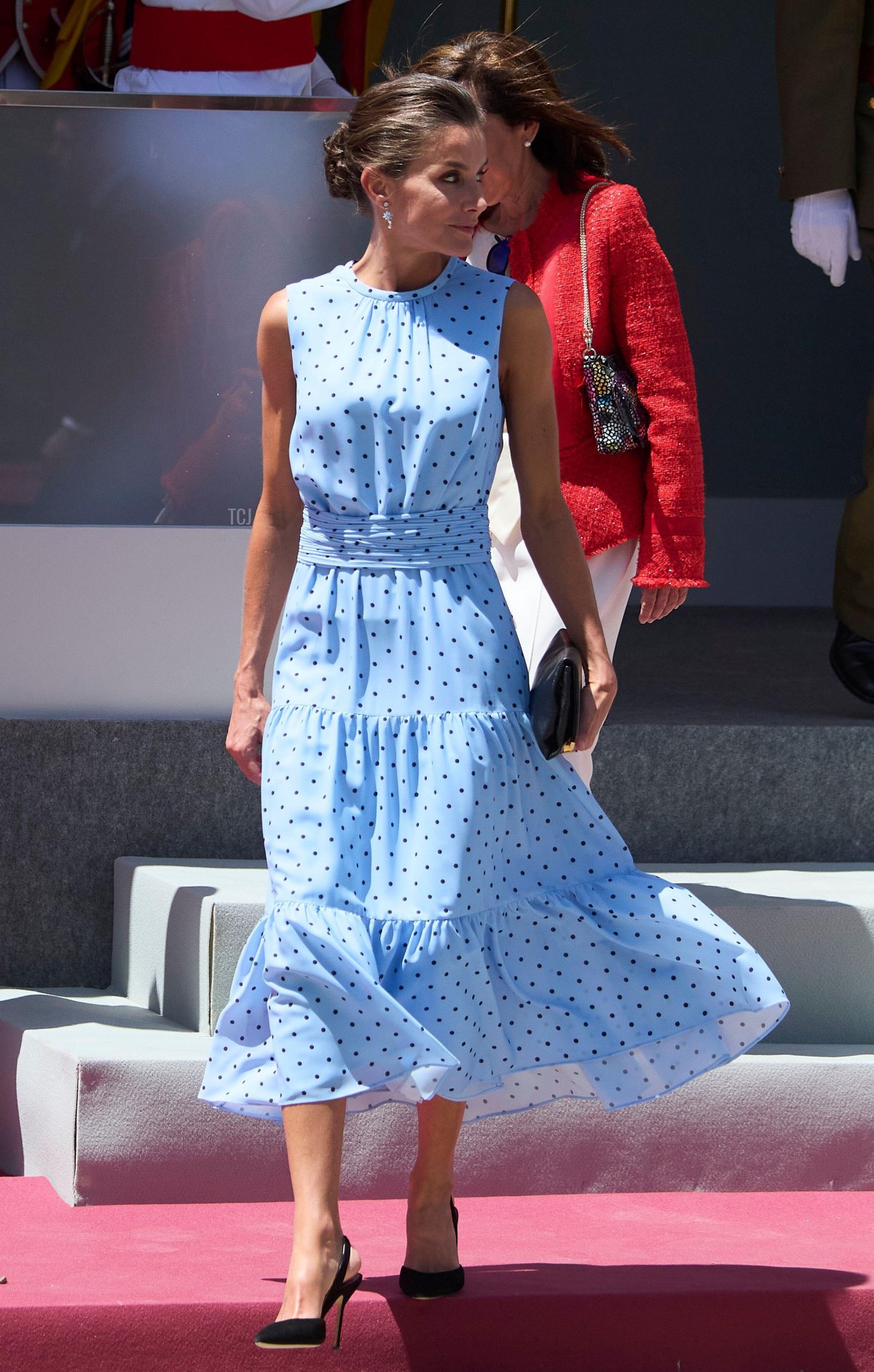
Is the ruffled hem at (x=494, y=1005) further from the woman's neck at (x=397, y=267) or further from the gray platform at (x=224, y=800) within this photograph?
the gray platform at (x=224, y=800)

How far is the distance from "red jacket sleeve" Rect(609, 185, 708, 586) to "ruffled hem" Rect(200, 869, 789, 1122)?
2.23 feet

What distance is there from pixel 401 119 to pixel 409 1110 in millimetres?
1645

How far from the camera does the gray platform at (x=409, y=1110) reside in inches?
132

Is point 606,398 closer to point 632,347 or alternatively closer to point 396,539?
point 632,347

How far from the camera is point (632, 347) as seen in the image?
326 cm

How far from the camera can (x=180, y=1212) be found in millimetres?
3201

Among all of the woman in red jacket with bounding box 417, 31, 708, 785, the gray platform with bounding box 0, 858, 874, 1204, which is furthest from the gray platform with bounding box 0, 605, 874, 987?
the woman in red jacket with bounding box 417, 31, 708, 785

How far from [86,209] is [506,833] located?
2.06 meters

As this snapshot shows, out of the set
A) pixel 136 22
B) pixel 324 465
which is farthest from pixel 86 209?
pixel 324 465

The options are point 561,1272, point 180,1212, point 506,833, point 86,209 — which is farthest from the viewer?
point 86,209

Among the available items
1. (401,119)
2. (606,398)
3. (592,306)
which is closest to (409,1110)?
(606,398)

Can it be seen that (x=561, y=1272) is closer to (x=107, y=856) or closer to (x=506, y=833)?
(x=506, y=833)

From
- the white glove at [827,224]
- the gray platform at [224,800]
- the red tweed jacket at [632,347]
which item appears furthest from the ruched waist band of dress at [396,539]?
the white glove at [827,224]

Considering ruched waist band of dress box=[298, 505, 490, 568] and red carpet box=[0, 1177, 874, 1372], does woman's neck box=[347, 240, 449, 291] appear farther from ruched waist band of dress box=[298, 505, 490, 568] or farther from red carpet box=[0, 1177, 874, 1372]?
red carpet box=[0, 1177, 874, 1372]
